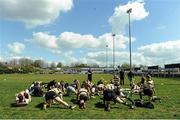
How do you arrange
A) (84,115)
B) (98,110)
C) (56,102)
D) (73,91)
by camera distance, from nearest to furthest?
1. (84,115)
2. (98,110)
3. (56,102)
4. (73,91)

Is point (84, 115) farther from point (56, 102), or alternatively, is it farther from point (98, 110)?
point (56, 102)

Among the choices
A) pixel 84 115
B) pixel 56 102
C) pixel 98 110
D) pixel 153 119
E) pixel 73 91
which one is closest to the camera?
pixel 153 119

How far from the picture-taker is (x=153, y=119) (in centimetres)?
1423

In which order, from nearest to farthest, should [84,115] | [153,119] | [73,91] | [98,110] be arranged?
[153,119] < [84,115] < [98,110] < [73,91]

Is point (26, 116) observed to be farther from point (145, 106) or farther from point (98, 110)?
point (145, 106)

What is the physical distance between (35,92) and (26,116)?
8.79 metres

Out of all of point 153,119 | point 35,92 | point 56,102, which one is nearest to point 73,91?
point 35,92

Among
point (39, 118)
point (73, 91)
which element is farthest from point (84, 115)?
point (73, 91)

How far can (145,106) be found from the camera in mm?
17625

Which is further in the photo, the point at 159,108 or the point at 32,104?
the point at 32,104

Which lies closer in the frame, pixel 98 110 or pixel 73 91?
pixel 98 110

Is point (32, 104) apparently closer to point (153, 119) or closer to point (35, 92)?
point (35, 92)

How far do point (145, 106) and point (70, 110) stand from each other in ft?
12.1

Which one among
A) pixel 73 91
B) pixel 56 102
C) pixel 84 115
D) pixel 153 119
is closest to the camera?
pixel 153 119
